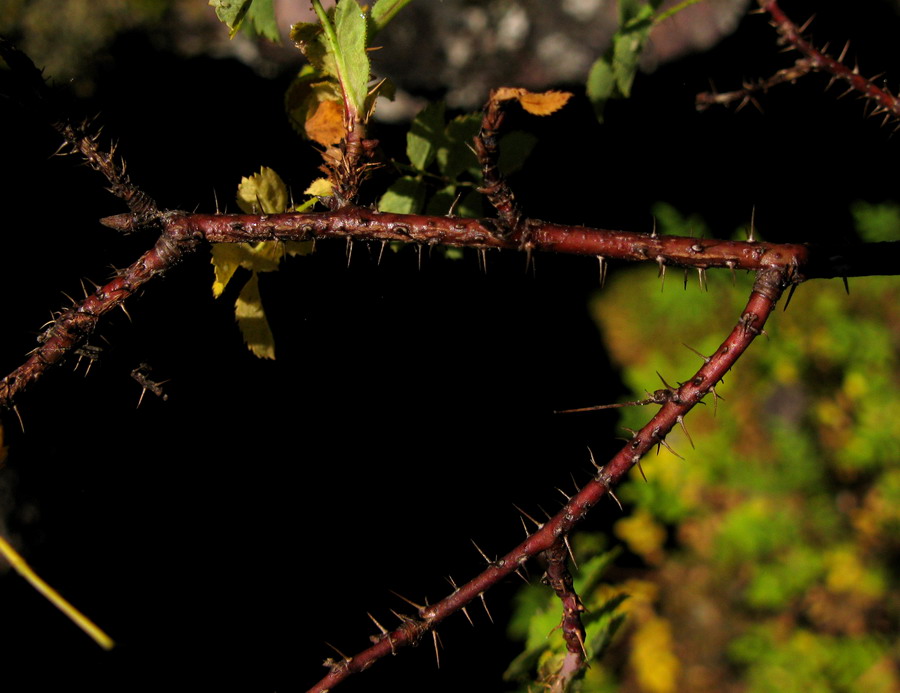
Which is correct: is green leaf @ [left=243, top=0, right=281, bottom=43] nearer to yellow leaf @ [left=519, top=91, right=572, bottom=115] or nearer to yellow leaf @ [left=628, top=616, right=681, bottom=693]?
yellow leaf @ [left=519, top=91, right=572, bottom=115]

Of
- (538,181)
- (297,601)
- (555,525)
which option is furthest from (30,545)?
(538,181)

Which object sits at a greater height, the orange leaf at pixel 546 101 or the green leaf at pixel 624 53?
the green leaf at pixel 624 53

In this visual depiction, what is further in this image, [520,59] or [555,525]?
[520,59]

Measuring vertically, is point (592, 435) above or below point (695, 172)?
below

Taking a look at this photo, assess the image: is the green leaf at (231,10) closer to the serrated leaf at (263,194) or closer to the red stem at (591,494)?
the serrated leaf at (263,194)

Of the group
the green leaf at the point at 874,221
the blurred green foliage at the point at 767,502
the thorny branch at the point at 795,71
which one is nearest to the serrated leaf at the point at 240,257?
the thorny branch at the point at 795,71

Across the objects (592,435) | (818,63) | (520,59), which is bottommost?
(592,435)

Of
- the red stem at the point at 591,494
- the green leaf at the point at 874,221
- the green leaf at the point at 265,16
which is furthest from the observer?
the green leaf at the point at 874,221

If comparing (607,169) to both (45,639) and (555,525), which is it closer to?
(555,525)
